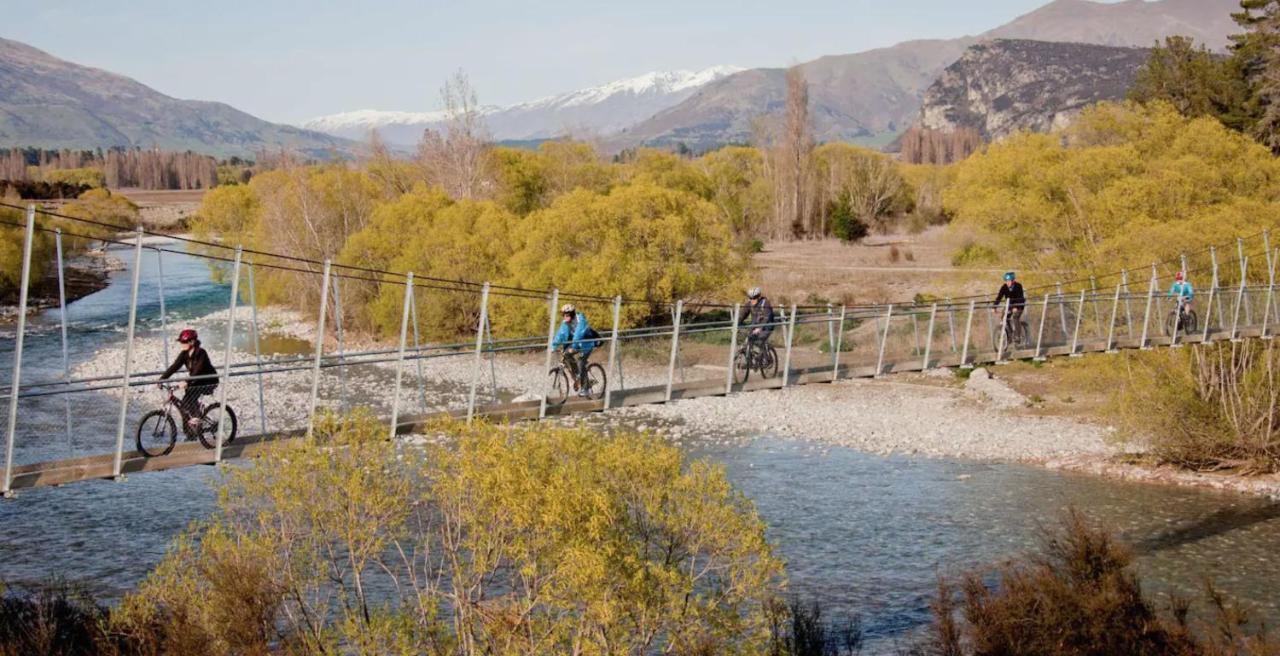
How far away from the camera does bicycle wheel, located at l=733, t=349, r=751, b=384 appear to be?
19828 mm

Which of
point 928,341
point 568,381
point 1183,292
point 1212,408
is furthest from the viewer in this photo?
point 1212,408

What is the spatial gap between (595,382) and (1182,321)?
14415mm

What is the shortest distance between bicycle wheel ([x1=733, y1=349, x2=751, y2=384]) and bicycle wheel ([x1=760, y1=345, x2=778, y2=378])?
9.8 inches

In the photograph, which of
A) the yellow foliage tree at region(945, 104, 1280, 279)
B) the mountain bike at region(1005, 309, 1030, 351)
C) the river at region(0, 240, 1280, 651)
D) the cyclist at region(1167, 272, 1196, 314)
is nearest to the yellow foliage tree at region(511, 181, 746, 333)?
the yellow foliage tree at region(945, 104, 1280, 279)

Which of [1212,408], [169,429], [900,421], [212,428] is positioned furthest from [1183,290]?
[169,429]

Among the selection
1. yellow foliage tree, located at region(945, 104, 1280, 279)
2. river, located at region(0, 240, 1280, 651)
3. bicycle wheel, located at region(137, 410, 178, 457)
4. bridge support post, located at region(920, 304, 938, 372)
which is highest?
yellow foliage tree, located at region(945, 104, 1280, 279)

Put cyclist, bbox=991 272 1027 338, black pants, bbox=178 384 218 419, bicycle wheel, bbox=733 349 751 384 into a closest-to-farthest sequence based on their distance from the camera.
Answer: black pants, bbox=178 384 218 419, bicycle wheel, bbox=733 349 751 384, cyclist, bbox=991 272 1027 338

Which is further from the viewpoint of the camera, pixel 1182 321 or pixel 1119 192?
pixel 1119 192

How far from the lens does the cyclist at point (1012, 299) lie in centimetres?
2198

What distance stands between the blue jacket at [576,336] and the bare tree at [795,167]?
63.2m

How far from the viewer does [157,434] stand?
14.4m

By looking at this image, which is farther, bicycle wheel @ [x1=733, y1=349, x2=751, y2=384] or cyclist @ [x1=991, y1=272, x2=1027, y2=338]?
cyclist @ [x1=991, y1=272, x2=1027, y2=338]

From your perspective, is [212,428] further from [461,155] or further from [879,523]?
[461,155]

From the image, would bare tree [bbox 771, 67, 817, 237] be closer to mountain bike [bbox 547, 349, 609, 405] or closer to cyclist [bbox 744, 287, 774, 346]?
cyclist [bbox 744, 287, 774, 346]
